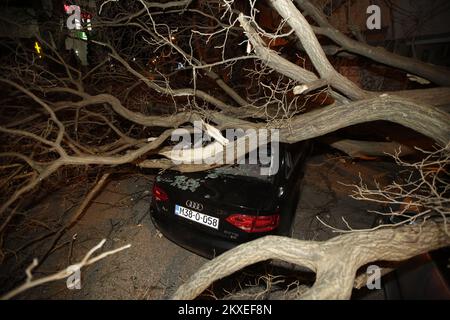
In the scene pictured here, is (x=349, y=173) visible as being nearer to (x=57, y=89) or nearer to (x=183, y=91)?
(x=183, y=91)

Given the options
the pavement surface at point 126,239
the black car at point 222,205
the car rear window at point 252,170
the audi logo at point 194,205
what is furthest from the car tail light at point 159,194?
the pavement surface at point 126,239

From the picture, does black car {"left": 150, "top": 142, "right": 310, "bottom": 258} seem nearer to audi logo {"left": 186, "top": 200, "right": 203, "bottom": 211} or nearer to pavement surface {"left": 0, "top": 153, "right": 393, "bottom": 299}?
audi logo {"left": 186, "top": 200, "right": 203, "bottom": 211}

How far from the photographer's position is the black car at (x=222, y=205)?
3322 mm

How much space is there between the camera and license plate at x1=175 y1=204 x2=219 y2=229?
341 cm

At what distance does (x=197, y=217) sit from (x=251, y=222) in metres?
0.72

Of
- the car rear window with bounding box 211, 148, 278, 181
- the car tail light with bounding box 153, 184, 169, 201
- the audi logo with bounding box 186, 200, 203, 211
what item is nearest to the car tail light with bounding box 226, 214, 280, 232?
the audi logo with bounding box 186, 200, 203, 211

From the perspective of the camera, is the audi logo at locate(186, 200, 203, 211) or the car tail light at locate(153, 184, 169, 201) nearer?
the audi logo at locate(186, 200, 203, 211)

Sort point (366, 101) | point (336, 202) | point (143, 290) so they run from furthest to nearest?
point (336, 202)
point (143, 290)
point (366, 101)

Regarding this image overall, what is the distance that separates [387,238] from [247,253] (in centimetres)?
125

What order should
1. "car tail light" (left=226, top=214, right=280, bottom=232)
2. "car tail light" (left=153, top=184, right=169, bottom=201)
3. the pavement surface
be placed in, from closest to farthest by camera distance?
"car tail light" (left=226, top=214, right=280, bottom=232)
the pavement surface
"car tail light" (left=153, top=184, right=169, bottom=201)

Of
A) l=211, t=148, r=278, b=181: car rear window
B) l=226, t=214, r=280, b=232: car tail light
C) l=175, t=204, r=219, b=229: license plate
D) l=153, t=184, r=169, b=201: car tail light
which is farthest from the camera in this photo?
l=211, t=148, r=278, b=181: car rear window

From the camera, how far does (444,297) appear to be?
2439 millimetres
